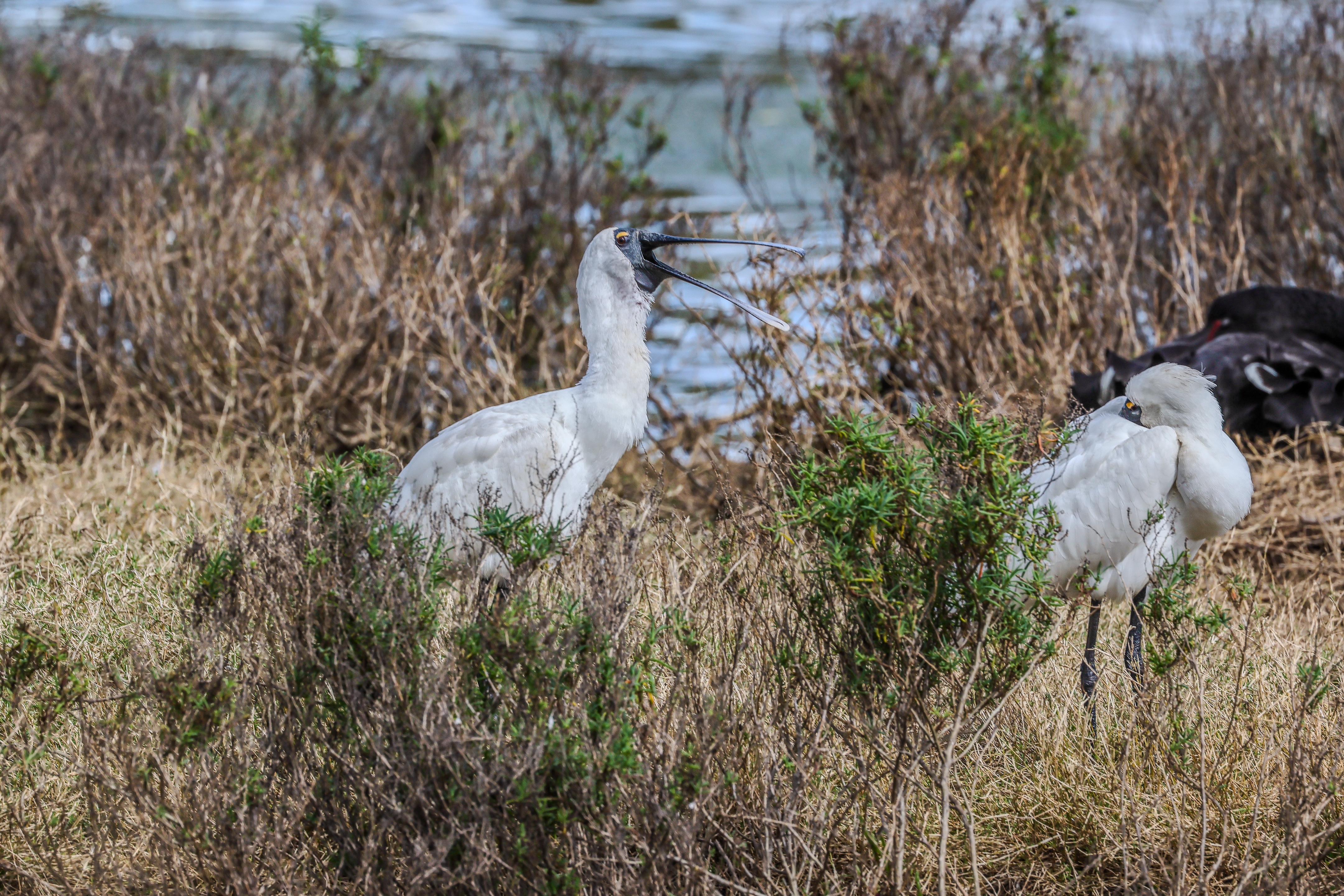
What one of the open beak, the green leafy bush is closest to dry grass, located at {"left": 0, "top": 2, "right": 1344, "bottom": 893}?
the green leafy bush

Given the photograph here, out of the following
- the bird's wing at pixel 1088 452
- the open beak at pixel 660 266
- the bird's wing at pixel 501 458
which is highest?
the open beak at pixel 660 266

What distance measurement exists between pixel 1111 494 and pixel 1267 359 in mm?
2212

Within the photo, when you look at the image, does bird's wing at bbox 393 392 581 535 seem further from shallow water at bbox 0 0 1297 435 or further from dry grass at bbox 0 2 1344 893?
shallow water at bbox 0 0 1297 435

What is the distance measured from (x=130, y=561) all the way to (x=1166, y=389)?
3.12m

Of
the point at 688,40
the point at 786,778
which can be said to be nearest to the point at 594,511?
the point at 786,778

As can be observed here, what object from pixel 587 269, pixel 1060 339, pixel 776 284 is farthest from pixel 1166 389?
pixel 1060 339

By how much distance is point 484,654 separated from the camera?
96.0 inches

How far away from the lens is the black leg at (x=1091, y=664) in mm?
3342

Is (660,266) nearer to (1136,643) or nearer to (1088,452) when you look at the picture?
(1088,452)

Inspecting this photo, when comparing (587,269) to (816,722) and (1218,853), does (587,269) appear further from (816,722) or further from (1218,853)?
(1218,853)

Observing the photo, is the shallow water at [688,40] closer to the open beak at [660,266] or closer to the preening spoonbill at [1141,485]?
the open beak at [660,266]

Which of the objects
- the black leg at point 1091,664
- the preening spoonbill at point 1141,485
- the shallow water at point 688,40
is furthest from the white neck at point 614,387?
the shallow water at point 688,40

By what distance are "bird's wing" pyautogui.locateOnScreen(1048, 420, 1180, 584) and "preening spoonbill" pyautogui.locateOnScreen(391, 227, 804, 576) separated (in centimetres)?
92

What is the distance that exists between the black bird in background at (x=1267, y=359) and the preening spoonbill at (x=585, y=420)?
215 cm
